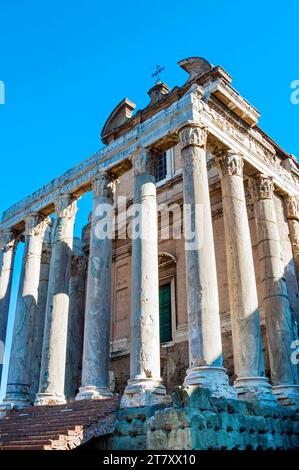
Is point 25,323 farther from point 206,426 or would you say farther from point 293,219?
point 293,219

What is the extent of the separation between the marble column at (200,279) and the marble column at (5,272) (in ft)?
29.3

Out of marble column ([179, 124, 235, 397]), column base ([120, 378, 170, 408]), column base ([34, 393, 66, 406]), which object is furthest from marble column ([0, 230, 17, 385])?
marble column ([179, 124, 235, 397])

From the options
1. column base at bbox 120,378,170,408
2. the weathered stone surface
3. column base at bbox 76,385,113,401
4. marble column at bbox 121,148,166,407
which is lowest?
the weathered stone surface

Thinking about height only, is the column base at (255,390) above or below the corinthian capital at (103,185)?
below

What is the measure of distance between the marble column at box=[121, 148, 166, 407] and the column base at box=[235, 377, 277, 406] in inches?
74.2

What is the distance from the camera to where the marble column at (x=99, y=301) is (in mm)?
12320

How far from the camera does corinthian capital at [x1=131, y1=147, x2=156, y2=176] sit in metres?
13.4

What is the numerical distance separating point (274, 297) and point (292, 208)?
4.52 metres

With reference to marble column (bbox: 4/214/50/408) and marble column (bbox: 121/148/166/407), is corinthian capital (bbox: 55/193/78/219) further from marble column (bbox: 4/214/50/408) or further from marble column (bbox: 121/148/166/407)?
marble column (bbox: 121/148/166/407)

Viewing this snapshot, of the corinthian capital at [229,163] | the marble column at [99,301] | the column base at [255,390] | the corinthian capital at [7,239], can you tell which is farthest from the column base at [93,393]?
the corinthian capital at [7,239]

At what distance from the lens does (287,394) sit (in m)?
11.8

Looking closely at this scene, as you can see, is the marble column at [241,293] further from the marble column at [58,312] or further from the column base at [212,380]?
the marble column at [58,312]

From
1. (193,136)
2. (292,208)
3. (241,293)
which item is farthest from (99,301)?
(292,208)

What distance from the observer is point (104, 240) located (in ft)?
46.1
